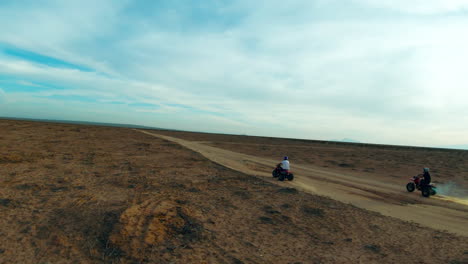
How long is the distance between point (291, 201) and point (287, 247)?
471 cm

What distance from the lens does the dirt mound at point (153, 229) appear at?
7.11 meters

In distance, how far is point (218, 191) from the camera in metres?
13.3

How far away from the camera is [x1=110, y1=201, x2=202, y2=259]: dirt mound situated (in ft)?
23.3

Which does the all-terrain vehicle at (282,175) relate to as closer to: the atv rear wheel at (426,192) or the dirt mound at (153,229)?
the atv rear wheel at (426,192)

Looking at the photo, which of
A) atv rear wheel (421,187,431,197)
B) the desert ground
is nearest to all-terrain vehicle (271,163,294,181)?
the desert ground

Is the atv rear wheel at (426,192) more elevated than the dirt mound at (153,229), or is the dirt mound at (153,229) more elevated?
the atv rear wheel at (426,192)

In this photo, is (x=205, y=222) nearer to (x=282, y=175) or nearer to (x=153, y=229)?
(x=153, y=229)

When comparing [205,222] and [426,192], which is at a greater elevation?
[426,192]

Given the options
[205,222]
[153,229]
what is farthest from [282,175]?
[153,229]

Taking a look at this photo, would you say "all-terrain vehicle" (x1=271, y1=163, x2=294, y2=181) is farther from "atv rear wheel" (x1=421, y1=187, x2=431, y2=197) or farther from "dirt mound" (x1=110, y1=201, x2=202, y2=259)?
"dirt mound" (x1=110, y1=201, x2=202, y2=259)

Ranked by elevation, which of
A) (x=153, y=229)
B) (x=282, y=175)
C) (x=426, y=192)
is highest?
(x=282, y=175)

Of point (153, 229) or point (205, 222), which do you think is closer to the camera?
point (153, 229)

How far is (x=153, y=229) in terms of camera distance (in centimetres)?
804

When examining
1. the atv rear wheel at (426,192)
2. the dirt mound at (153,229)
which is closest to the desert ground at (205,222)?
the dirt mound at (153,229)
